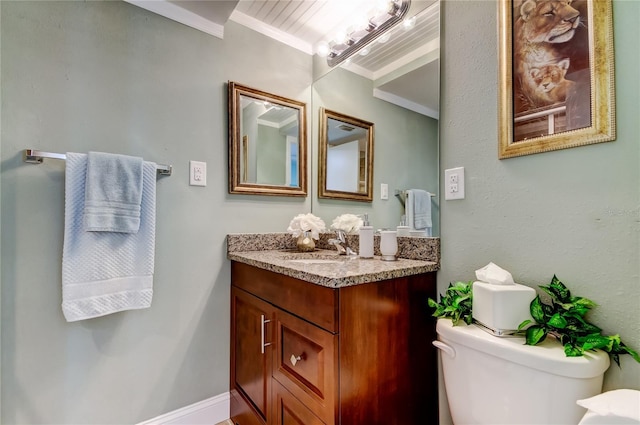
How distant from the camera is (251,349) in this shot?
1.32 m

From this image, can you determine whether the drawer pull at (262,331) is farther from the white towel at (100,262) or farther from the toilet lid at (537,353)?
the toilet lid at (537,353)

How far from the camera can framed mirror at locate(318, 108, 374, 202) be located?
1589 mm

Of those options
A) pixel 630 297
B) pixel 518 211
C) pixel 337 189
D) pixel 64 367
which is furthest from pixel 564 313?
pixel 64 367

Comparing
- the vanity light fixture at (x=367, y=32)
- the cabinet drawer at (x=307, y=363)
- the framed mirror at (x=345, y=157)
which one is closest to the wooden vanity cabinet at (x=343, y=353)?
the cabinet drawer at (x=307, y=363)

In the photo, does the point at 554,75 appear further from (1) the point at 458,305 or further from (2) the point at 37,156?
(2) the point at 37,156

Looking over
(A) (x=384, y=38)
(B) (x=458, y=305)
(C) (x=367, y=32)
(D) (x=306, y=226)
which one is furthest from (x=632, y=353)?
(C) (x=367, y=32)

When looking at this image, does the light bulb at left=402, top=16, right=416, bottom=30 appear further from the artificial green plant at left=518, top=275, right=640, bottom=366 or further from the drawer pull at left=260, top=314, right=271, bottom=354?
the drawer pull at left=260, top=314, right=271, bottom=354

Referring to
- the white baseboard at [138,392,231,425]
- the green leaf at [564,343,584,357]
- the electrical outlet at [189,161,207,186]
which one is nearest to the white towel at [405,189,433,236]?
the green leaf at [564,343,584,357]

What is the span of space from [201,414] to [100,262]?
90 centimetres

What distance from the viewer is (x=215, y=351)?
1.50m

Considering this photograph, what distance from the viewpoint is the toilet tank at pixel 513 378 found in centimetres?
69

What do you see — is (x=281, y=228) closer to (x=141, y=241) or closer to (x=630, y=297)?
(x=141, y=241)

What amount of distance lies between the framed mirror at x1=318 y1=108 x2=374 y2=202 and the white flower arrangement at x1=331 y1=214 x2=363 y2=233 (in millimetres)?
112

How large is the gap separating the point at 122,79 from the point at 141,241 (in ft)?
2.38
